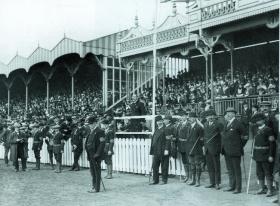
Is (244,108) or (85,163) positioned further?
(244,108)

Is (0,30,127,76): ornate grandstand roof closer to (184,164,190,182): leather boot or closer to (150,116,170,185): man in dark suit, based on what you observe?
(150,116,170,185): man in dark suit

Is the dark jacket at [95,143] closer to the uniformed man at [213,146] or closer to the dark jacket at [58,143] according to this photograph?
the uniformed man at [213,146]

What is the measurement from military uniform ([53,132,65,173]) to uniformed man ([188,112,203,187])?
5289 mm

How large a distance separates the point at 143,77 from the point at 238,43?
6913 mm

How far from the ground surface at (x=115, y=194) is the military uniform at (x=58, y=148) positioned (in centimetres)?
173

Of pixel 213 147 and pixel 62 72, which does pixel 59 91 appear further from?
pixel 213 147

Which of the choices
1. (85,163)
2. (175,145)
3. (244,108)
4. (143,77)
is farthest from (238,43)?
(175,145)

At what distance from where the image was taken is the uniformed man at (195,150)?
423 inches

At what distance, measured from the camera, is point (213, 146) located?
10297 millimetres

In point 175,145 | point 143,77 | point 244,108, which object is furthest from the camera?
A: point 143,77

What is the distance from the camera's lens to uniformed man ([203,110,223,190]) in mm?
10250

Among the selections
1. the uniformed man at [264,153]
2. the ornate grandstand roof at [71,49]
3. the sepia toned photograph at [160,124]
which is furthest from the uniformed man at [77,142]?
the ornate grandstand roof at [71,49]

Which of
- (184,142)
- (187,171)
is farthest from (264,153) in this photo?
(187,171)

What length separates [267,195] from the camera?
8992mm
